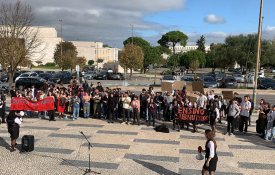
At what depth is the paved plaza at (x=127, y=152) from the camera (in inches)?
442

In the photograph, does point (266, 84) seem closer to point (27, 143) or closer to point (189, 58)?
point (27, 143)

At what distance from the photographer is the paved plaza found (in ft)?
36.9

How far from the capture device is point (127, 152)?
13125mm

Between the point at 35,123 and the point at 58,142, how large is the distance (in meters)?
4.22

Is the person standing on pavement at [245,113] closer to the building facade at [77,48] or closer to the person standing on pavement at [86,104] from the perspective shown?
the person standing on pavement at [86,104]

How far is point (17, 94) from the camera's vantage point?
19719 mm

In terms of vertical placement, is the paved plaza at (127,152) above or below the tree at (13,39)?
below

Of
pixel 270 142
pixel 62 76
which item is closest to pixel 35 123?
pixel 270 142

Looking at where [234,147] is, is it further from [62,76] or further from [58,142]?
[62,76]

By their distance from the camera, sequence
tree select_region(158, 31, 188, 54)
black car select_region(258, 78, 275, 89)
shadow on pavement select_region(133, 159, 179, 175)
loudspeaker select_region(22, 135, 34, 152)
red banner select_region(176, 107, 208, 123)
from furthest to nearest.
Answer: tree select_region(158, 31, 188, 54)
black car select_region(258, 78, 275, 89)
red banner select_region(176, 107, 208, 123)
loudspeaker select_region(22, 135, 34, 152)
shadow on pavement select_region(133, 159, 179, 175)

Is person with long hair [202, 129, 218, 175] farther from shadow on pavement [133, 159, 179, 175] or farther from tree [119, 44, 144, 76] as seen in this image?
tree [119, 44, 144, 76]

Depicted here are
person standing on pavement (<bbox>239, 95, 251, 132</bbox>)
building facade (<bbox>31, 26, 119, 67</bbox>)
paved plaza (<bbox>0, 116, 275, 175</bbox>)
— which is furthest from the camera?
building facade (<bbox>31, 26, 119, 67</bbox>)

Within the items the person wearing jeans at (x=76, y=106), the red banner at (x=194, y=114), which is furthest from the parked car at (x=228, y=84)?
the red banner at (x=194, y=114)

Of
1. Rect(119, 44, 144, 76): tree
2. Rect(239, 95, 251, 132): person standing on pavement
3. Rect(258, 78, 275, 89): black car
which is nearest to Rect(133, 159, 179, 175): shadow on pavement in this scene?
Rect(239, 95, 251, 132): person standing on pavement
